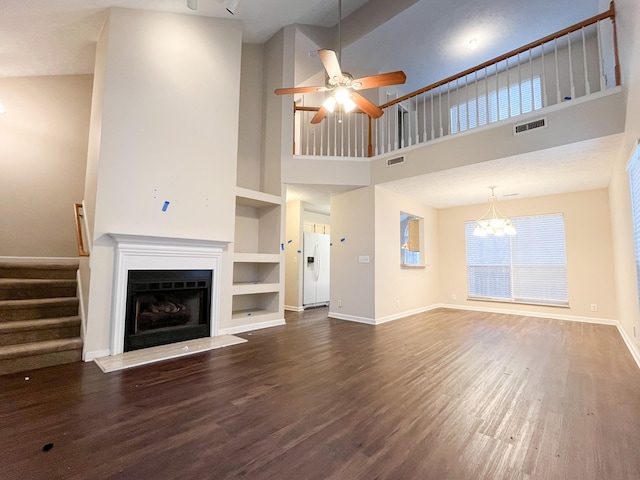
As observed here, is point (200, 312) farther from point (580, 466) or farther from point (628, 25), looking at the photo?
point (628, 25)

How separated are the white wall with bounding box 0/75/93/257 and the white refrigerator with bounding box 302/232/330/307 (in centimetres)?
433

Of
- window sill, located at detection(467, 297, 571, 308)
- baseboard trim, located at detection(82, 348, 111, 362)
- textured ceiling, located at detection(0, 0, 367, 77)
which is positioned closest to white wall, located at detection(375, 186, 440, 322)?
window sill, located at detection(467, 297, 571, 308)

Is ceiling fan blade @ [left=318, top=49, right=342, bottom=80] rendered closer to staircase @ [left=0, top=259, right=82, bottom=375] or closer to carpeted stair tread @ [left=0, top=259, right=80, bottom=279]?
staircase @ [left=0, top=259, right=82, bottom=375]

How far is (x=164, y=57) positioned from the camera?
4055 mm

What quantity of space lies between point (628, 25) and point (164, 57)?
5198 millimetres

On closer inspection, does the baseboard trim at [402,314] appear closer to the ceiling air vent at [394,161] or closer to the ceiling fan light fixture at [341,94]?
the ceiling air vent at [394,161]

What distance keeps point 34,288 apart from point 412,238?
6.60 meters

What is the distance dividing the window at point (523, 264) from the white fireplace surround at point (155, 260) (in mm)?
5757

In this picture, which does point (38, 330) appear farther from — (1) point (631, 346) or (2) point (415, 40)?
(2) point (415, 40)

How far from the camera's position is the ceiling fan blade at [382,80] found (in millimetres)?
2938

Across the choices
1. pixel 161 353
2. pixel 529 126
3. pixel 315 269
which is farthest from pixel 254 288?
pixel 529 126

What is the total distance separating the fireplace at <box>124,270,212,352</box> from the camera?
141 inches

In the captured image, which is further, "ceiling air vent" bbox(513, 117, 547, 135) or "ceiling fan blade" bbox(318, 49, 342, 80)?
"ceiling air vent" bbox(513, 117, 547, 135)

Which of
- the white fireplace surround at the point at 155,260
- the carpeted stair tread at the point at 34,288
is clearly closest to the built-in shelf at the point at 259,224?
the white fireplace surround at the point at 155,260
